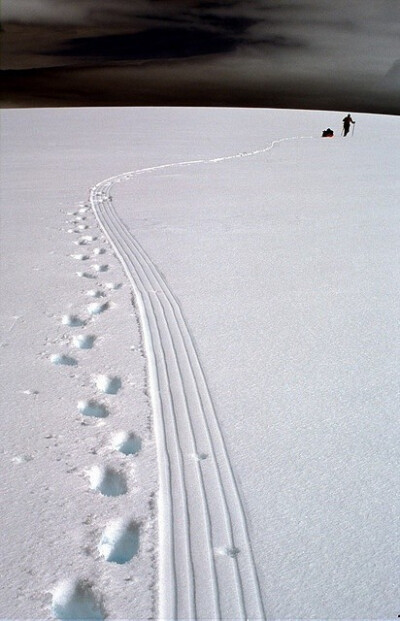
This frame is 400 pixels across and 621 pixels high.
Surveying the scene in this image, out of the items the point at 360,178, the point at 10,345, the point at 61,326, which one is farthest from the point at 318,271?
the point at 360,178

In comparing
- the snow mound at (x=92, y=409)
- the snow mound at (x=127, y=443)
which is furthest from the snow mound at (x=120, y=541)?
the snow mound at (x=92, y=409)

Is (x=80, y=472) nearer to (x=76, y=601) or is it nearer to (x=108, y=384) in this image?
(x=76, y=601)

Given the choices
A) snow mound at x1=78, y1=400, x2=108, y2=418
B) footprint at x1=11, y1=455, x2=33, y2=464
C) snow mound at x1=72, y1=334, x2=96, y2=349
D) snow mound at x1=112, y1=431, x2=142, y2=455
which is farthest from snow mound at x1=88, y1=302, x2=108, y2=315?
footprint at x1=11, y1=455, x2=33, y2=464

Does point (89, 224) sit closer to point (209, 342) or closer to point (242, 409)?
point (209, 342)

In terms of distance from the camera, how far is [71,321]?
4.07 meters

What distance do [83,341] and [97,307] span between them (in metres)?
0.60

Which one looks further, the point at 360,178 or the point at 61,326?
the point at 360,178

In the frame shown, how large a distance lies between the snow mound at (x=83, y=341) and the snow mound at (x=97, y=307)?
42 cm

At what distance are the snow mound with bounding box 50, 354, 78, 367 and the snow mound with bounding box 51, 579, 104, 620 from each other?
1.60 meters

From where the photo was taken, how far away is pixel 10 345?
12.0ft

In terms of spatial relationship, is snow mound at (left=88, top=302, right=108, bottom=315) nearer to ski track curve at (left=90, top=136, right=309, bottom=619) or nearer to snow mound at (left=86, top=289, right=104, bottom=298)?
snow mound at (left=86, top=289, right=104, bottom=298)

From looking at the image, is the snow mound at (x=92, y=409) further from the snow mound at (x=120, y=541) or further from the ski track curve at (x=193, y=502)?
the snow mound at (x=120, y=541)

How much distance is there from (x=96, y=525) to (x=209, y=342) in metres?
1.68

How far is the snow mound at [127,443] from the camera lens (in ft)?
8.73
